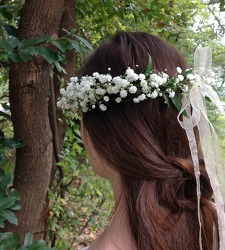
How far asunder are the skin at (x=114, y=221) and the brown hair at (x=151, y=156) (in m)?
0.02

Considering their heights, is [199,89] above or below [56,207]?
above

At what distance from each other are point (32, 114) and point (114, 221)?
2.37 ft

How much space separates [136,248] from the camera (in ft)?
3.02

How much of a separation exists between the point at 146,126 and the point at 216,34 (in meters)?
4.74

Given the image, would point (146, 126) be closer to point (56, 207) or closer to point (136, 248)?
point (136, 248)

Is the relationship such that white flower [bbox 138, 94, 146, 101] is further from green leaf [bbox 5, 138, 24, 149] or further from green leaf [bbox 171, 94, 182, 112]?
green leaf [bbox 5, 138, 24, 149]

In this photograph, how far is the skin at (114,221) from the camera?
36.5 inches

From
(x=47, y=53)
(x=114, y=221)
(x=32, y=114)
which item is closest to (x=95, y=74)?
(x=114, y=221)

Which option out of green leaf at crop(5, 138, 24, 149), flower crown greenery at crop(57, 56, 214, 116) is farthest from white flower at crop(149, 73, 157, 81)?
green leaf at crop(5, 138, 24, 149)

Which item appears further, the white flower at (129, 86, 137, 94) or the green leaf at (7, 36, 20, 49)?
the green leaf at (7, 36, 20, 49)

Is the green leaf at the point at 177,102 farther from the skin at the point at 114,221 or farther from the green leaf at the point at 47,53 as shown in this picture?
the green leaf at the point at 47,53

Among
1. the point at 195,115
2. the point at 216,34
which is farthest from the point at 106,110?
the point at 216,34

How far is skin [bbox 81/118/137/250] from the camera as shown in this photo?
928mm

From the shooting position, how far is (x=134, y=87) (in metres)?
0.89
